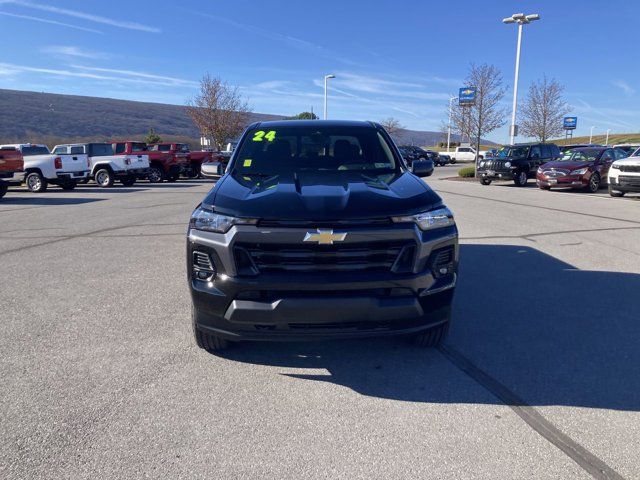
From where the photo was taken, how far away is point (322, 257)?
312 cm

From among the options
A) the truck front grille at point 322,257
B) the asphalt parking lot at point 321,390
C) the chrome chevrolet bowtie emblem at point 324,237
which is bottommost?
the asphalt parking lot at point 321,390

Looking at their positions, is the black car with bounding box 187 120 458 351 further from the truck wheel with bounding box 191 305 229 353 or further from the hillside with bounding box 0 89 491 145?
the hillside with bounding box 0 89 491 145

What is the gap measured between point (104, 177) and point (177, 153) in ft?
13.4

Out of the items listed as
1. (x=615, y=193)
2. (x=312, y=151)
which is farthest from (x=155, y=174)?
(x=312, y=151)

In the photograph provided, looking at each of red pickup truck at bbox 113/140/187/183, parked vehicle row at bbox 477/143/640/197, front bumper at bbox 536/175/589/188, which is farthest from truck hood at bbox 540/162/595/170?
red pickup truck at bbox 113/140/187/183

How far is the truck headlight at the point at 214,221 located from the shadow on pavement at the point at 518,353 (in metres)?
1.12

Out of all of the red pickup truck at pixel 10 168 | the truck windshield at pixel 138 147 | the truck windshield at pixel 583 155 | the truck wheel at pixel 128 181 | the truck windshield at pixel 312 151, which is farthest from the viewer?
the truck windshield at pixel 138 147

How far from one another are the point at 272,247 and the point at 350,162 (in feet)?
6.27

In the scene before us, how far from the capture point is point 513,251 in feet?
24.9

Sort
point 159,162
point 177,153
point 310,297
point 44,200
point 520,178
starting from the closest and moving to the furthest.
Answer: point 310,297 → point 44,200 → point 520,178 → point 159,162 → point 177,153

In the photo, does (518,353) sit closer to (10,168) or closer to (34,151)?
(10,168)

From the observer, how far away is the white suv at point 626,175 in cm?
1480

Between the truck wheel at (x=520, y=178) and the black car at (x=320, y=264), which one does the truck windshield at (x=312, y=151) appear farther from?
the truck wheel at (x=520, y=178)

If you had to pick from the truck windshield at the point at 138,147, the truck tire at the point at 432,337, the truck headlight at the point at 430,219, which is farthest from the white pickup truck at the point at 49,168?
the truck headlight at the point at 430,219
